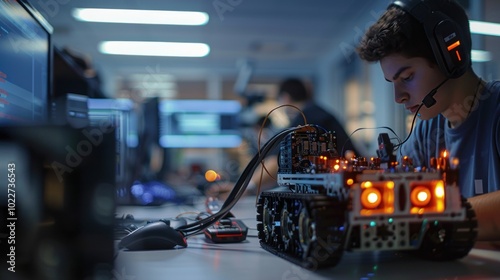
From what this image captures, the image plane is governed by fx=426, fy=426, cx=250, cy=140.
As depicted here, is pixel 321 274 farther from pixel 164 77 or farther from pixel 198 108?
pixel 164 77

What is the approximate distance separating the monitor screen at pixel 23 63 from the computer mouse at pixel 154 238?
0.94ft

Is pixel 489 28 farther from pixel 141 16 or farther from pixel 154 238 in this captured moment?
pixel 141 16

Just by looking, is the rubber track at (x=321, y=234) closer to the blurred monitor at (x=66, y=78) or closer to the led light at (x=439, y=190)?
the led light at (x=439, y=190)

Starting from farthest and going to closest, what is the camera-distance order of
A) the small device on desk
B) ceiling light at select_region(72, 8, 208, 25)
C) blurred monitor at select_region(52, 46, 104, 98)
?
ceiling light at select_region(72, 8, 208, 25)
blurred monitor at select_region(52, 46, 104, 98)
the small device on desk

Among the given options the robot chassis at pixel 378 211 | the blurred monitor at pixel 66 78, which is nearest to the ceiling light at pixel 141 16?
the blurred monitor at pixel 66 78

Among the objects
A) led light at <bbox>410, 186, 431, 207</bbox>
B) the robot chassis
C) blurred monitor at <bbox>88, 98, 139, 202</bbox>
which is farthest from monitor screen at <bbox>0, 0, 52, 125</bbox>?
led light at <bbox>410, 186, 431, 207</bbox>

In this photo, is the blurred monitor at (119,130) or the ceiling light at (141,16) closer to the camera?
the blurred monitor at (119,130)

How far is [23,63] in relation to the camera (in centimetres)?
97

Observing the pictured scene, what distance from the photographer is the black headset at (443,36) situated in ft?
2.97

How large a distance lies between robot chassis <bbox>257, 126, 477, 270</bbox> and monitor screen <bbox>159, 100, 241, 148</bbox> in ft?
10.2

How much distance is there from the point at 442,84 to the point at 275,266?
68 cm

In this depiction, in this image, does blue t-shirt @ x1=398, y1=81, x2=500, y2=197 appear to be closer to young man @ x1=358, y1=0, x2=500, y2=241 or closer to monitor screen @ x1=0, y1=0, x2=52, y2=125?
young man @ x1=358, y1=0, x2=500, y2=241

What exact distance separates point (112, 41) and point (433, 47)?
444cm

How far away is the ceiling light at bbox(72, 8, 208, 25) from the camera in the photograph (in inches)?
149
